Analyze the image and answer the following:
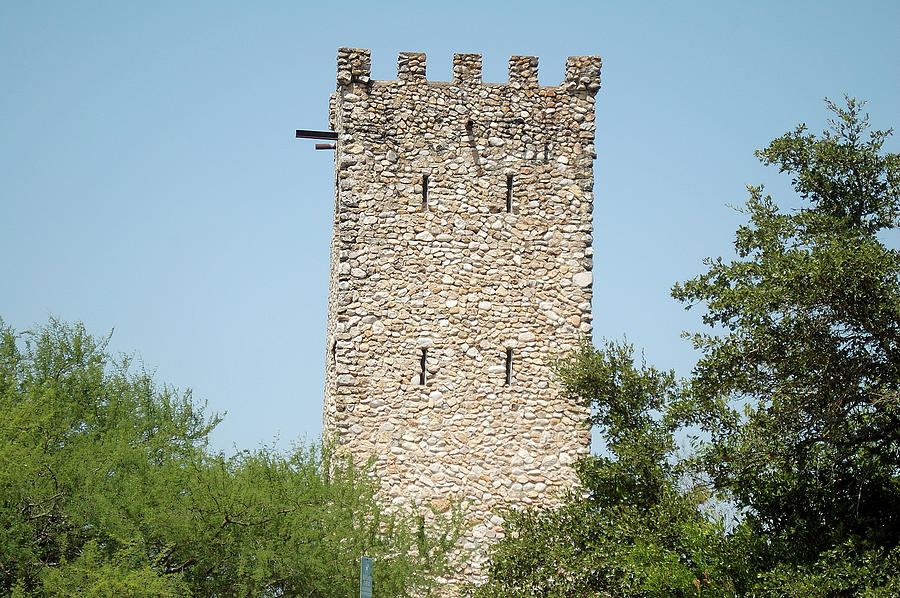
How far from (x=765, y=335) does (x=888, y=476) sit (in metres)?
2.03

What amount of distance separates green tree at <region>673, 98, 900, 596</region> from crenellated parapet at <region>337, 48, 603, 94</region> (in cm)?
422

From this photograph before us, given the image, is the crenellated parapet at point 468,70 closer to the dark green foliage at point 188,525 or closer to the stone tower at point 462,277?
the stone tower at point 462,277

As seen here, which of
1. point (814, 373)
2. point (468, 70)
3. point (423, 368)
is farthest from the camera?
point (468, 70)

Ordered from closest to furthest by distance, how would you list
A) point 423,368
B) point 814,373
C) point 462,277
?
point 814,373 < point 423,368 < point 462,277

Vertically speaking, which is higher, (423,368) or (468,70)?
(468,70)

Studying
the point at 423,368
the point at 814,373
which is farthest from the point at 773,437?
the point at 423,368

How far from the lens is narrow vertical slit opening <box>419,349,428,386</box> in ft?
56.3

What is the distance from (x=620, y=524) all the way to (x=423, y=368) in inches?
154

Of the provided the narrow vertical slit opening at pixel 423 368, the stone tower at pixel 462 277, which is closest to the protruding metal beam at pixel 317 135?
the stone tower at pixel 462 277

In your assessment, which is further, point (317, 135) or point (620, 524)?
point (317, 135)

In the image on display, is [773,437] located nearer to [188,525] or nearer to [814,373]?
[814,373]

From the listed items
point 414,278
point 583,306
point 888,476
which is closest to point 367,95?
point 414,278

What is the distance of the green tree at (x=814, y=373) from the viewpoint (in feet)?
41.8

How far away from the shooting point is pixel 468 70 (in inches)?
708
